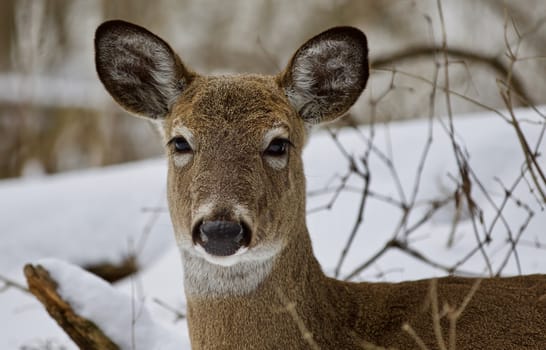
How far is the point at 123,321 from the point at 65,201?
2723 mm

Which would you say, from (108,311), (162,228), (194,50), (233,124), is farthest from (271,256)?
(194,50)

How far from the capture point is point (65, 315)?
4207mm

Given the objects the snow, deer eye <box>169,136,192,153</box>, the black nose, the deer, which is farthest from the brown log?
the black nose

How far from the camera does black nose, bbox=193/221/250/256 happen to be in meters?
2.97

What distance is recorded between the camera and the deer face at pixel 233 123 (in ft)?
10.3

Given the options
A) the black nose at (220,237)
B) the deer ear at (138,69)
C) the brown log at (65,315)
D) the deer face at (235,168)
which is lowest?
the brown log at (65,315)

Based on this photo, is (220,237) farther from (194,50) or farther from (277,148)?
(194,50)

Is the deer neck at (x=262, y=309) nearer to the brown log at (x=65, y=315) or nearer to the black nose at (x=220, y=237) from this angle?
the black nose at (x=220, y=237)

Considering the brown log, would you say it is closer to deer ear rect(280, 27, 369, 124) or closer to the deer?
the deer

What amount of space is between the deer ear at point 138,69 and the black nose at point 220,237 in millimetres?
932

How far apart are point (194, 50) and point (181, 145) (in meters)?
11.3

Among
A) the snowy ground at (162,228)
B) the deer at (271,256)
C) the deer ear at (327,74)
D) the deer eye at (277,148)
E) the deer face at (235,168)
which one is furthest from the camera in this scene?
the snowy ground at (162,228)

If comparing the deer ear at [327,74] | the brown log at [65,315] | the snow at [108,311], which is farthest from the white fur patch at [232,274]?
the brown log at [65,315]

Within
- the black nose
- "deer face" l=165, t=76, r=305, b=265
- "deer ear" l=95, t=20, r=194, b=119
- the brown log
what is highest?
"deer ear" l=95, t=20, r=194, b=119
